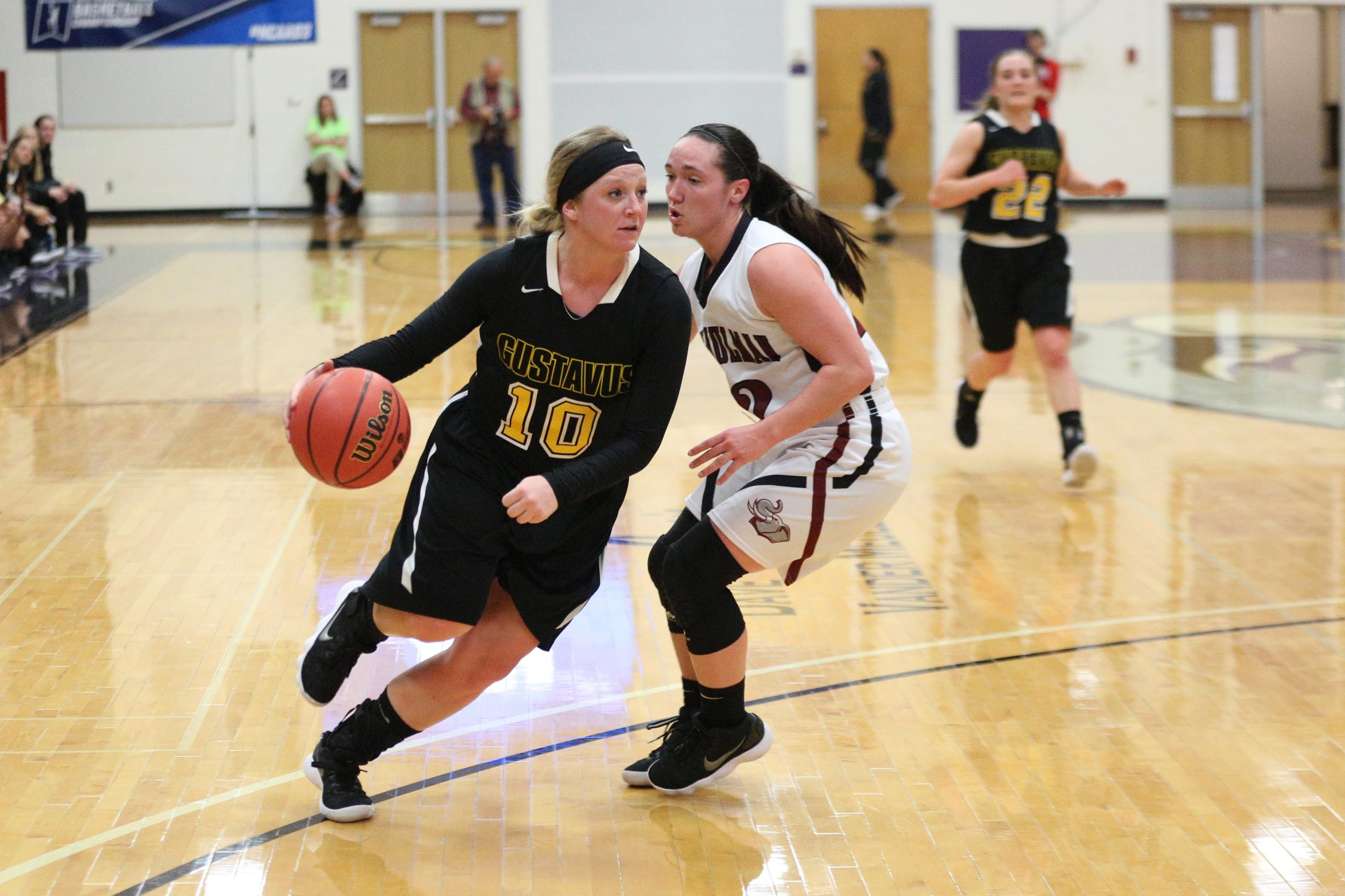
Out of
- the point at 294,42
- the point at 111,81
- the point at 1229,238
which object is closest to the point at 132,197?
the point at 111,81

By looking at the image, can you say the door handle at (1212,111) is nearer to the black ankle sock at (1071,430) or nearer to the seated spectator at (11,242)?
the seated spectator at (11,242)

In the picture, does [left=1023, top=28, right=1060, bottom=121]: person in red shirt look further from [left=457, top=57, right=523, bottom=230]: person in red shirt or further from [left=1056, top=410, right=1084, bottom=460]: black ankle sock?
[left=1056, top=410, right=1084, bottom=460]: black ankle sock

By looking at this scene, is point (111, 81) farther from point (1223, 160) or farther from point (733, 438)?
point (733, 438)

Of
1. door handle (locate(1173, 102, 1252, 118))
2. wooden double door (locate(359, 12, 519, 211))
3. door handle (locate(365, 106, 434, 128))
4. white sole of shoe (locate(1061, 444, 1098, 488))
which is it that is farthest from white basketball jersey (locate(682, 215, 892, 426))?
door handle (locate(1173, 102, 1252, 118))

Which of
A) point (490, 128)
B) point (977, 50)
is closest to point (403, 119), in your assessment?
point (490, 128)

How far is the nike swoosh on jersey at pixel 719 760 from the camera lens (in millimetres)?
3570

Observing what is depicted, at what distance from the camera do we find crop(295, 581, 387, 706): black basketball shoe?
3381 millimetres

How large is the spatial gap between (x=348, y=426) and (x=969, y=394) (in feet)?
14.1

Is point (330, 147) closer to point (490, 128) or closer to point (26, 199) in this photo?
point (490, 128)

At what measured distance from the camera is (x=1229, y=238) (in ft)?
55.0

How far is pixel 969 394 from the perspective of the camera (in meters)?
7.04

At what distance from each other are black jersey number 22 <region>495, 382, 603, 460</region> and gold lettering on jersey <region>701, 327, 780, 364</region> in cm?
36

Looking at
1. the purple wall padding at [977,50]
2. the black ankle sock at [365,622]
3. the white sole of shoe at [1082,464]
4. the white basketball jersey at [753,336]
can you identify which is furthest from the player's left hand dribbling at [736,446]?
the purple wall padding at [977,50]

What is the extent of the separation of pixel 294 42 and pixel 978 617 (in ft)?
54.4
